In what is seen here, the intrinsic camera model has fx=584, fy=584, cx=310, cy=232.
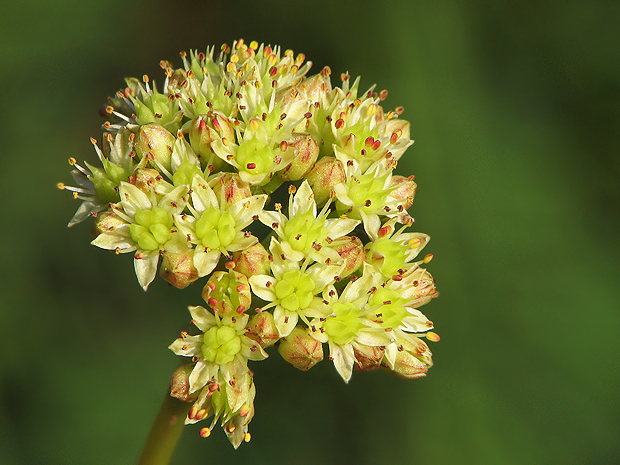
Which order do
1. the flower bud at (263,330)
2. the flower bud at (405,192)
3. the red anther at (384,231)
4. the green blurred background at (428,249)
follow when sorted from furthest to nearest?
1. the green blurred background at (428,249)
2. the flower bud at (405,192)
3. the red anther at (384,231)
4. the flower bud at (263,330)

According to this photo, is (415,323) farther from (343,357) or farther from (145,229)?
(145,229)

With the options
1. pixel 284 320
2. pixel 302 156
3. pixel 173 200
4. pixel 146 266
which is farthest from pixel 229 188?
pixel 284 320

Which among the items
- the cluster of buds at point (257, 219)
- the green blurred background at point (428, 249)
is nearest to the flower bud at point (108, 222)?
the cluster of buds at point (257, 219)

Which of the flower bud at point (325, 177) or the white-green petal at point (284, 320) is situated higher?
the flower bud at point (325, 177)

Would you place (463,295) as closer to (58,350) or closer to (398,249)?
(398,249)

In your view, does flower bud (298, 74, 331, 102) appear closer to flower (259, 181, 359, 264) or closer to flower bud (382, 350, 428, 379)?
flower (259, 181, 359, 264)

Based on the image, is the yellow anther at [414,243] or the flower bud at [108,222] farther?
the yellow anther at [414,243]

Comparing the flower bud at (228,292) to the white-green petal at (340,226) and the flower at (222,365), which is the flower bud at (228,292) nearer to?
the flower at (222,365)
